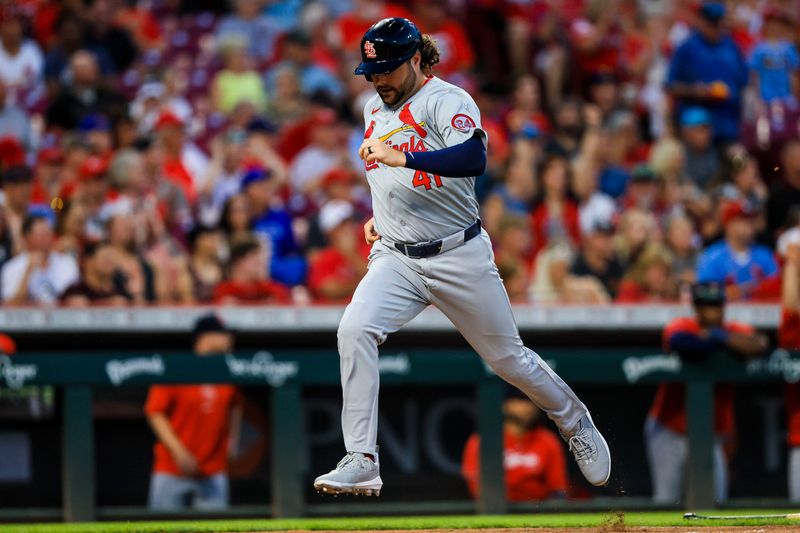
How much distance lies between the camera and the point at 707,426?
892 cm

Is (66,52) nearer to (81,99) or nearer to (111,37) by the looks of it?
(111,37)

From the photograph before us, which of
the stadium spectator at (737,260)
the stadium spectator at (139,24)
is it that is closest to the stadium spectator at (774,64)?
the stadium spectator at (737,260)

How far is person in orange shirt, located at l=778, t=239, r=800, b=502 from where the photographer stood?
344 inches

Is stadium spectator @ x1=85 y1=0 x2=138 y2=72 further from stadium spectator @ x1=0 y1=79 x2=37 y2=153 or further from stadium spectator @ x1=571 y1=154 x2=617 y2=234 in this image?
stadium spectator @ x1=571 y1=154 x2=617 y2=234

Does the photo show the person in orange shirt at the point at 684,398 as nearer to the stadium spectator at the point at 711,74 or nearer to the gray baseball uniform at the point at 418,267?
the gray baseball uniform at the point at 418,267

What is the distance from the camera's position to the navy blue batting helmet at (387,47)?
5738 mm

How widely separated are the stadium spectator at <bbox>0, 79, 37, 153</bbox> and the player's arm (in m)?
6.77

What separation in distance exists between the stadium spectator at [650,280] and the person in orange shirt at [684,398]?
4.12ft

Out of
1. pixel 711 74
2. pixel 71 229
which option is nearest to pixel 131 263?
pixel 71 229

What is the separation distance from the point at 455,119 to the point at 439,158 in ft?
1.03

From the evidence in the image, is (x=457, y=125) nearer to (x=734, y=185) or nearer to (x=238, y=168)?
(x=238, y=168)

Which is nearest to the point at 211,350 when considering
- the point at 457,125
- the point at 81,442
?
the point at 81,442

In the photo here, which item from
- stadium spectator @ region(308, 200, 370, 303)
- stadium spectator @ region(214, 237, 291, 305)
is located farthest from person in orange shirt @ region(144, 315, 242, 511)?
stadium spectator @ region(308, 200, 370, 303)

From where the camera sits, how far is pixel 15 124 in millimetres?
11641
